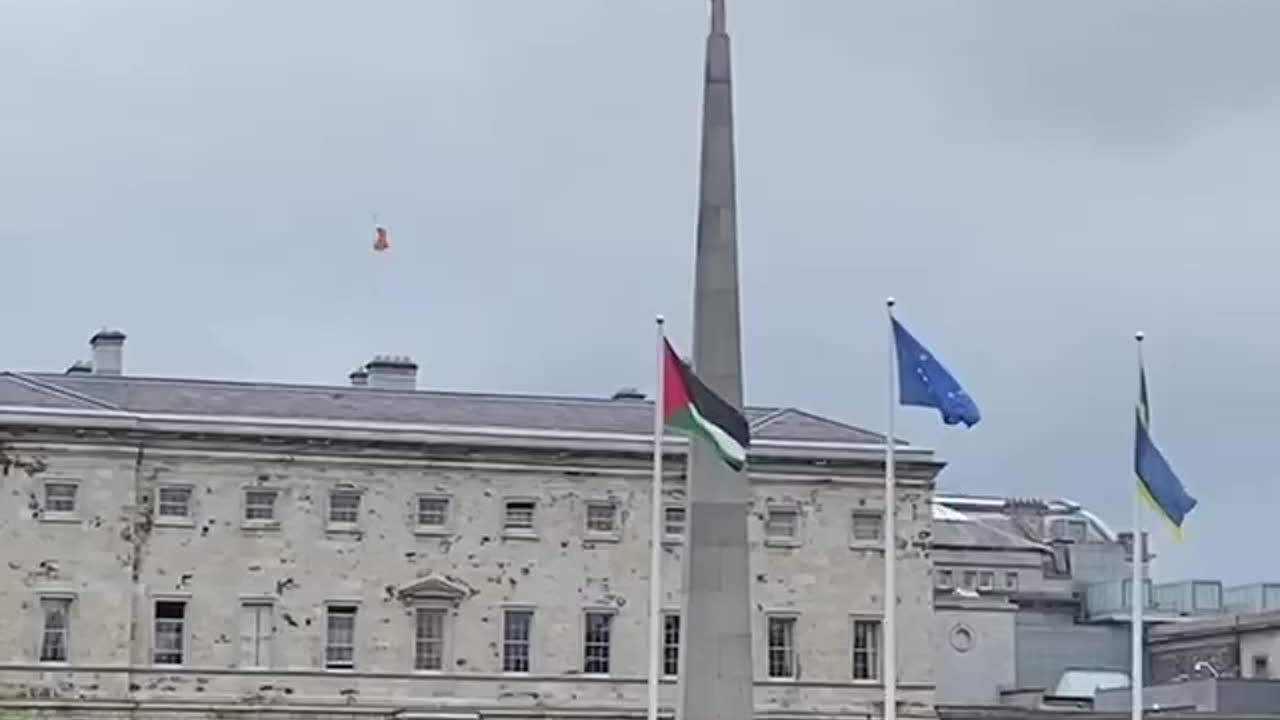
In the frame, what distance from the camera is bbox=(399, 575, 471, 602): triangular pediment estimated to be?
74.8m

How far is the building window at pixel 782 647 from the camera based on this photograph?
76.6m

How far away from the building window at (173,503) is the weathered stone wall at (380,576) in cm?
21

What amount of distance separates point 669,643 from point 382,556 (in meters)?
6.84

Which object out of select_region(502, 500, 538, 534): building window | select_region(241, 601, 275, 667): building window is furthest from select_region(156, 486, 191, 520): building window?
select_region(502, 500, 538, 534): building window

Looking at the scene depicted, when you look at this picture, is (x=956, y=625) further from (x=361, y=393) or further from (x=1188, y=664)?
(x=361, y=393)

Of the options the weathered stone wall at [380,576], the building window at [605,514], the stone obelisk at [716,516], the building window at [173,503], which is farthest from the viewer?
the building window at [605,514]

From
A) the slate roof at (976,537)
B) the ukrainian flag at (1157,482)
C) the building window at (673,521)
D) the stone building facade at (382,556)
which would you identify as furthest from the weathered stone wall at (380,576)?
the ukrainian flag at (1157,482)

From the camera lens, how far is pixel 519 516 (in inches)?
2982

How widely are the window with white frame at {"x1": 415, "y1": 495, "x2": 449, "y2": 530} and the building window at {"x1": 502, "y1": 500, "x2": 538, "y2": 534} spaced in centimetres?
138

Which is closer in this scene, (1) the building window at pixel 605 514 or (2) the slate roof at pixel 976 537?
(1) the building window at pixel 605 514

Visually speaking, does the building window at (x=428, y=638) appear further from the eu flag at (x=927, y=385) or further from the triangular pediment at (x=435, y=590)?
the eu flag at (x=927, y=385)

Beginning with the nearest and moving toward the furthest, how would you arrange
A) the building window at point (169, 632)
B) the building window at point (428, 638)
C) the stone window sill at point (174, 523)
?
the building window at point (169, 632), the stone window sill at point (174, 523), the building window at point (428, 638)

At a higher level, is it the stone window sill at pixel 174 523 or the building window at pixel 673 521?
the building window at pixel 673 521

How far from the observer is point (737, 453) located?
41.6 metres
